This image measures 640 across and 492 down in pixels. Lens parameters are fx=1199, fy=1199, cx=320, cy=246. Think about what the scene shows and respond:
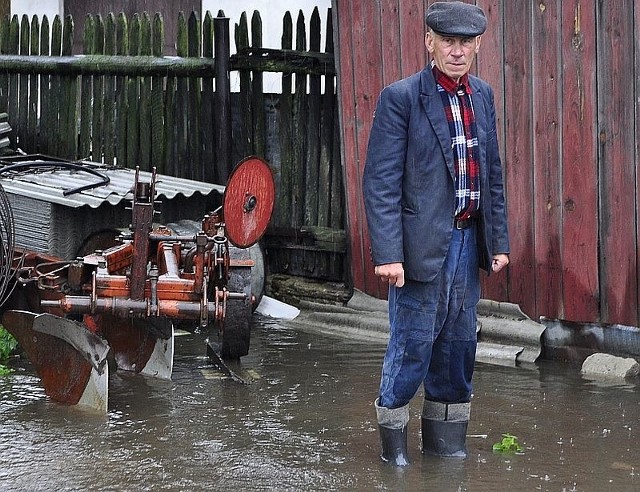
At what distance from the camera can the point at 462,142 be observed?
503 centimetres

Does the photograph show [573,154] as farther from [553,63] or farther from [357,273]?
[357,273]

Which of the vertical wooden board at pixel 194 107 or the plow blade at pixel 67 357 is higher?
the vertical wooden board at pixel 194 107

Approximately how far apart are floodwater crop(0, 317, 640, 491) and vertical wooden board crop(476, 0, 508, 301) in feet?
2.21

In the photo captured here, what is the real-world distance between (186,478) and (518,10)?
3868 millimetres

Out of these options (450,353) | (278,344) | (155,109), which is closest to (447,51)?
(450,353)

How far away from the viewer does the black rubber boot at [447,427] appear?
5246mm

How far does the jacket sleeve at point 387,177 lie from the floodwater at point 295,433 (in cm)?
98

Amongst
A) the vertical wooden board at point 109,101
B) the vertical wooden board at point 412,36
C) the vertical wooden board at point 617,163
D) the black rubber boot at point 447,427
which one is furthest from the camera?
the vertical wooden board at point 109,101

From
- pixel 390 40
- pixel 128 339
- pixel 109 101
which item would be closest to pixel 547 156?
pixel 390 40

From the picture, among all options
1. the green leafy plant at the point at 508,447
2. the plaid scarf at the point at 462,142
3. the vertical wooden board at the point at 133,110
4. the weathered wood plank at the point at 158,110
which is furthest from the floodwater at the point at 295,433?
the vertical wooden board at the point at 133,110

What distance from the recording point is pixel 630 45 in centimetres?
680

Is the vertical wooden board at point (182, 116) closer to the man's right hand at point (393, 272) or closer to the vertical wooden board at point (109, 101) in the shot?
the vertical wooden board at point (109, 101)

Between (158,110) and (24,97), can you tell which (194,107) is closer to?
(158,110)

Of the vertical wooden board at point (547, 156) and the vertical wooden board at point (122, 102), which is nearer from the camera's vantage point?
the vertical wooden board at point (547, 156)
